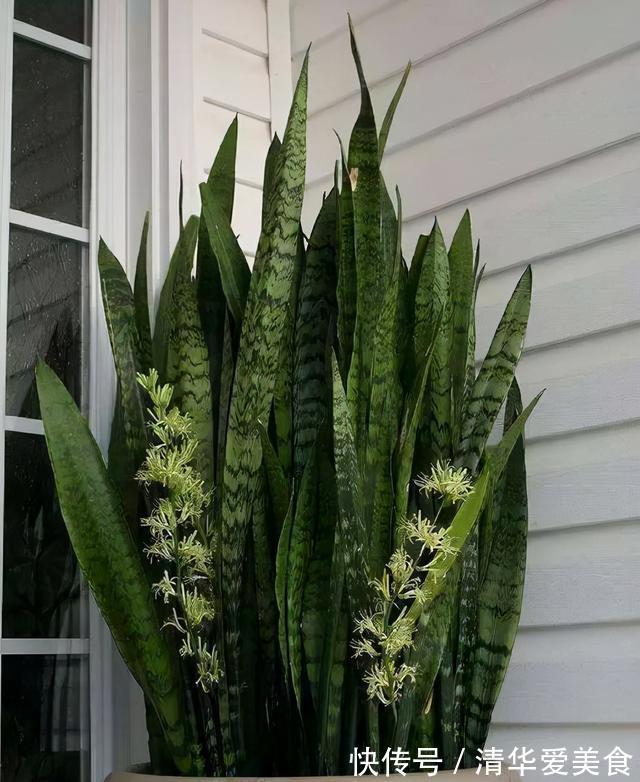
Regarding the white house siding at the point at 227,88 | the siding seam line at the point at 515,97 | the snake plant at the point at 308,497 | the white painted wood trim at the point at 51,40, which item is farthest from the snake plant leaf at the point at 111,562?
the siding seam line at the point at 515,97

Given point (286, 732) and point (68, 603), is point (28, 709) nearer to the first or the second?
point (68, 603)

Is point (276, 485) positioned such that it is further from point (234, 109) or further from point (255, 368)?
point (234, 109)

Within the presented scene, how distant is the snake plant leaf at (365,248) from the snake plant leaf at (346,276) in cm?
2

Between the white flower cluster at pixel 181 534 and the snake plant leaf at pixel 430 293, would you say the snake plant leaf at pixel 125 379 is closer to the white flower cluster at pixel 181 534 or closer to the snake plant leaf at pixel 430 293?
the white flower cluster at pixel 181 534

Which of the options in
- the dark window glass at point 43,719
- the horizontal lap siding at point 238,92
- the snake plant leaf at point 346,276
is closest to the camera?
the snake plant leaf at point 346,276

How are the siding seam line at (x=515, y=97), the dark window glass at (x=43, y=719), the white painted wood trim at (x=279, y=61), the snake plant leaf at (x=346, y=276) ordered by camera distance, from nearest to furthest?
the snake plant leaf at (x=346, y=276), the dark window glass at (x=43, y=719), the siding seam line at (x=515, y=97), the white painted wood trim at (x=279, y=61)

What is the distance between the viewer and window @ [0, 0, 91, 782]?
1497mm

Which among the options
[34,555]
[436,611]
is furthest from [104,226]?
[436,611]

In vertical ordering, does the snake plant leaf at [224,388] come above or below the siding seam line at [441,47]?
below

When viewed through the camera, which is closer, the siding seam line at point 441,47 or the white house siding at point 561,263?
the white house siding at point 561,263

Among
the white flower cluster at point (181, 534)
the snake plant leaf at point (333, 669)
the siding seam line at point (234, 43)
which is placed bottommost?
the snake plant leaf at point (333, 669)

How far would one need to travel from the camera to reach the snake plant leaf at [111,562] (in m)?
1.28

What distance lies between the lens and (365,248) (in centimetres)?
135

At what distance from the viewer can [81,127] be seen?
5.79 feet
